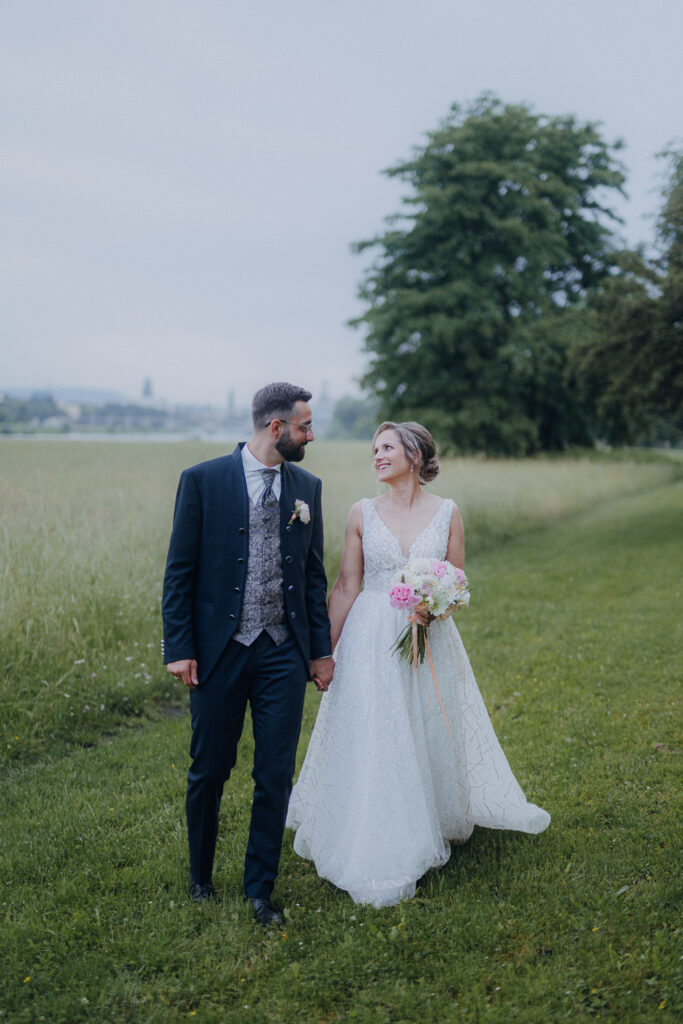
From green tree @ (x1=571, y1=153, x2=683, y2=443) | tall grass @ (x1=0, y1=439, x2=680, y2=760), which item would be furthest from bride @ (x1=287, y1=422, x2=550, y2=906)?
green tree @ (x1=571, y1=153, x2=683, y2=443)

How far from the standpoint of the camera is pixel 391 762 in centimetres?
395

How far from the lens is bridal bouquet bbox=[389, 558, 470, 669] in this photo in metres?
3.96

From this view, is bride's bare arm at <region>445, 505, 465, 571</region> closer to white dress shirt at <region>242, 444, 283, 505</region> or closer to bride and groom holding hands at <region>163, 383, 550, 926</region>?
bride and groom holding hands at <region>163, 383, 550, 926</region>

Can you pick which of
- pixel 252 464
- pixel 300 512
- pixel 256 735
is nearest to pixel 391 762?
pixel 256 735

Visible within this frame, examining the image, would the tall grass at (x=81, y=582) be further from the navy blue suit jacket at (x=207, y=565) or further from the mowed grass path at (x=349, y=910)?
the navy blue suit jacket at (x=207, y=565)

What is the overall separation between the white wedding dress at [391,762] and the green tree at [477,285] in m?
27.9

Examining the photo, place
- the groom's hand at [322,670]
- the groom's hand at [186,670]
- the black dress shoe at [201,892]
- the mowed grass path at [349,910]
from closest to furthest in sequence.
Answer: the mowed grass path at [349,910]
the groom's hand at [186,670]
the black dress shoe at [201,892]
the groom's hand at [322,670]

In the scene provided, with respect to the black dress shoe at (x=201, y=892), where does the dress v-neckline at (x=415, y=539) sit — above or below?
above

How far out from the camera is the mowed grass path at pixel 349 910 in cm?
324

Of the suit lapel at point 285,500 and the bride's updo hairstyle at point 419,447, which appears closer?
the suit lapel at point 285,500

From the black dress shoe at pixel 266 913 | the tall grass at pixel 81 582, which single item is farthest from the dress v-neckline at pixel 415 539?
the tall grass at pixel 81 582

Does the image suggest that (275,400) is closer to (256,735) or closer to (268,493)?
(268,493)

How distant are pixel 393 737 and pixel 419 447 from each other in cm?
147

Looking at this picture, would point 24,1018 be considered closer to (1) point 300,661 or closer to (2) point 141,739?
(1) point 300,661
